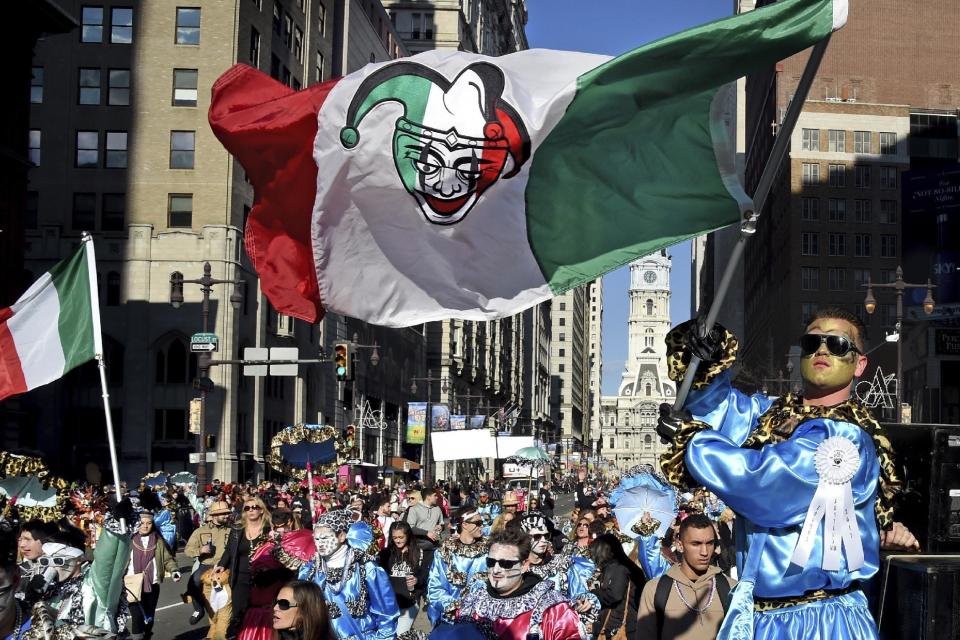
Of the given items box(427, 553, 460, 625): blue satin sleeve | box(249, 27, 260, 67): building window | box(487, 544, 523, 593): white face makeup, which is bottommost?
box(427, 553, 460, 625): blue satin sleeve

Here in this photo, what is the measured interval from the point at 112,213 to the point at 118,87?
5.03 metres

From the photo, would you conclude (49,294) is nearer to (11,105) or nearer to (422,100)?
(422,100)

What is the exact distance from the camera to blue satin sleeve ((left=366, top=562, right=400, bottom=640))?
971cm

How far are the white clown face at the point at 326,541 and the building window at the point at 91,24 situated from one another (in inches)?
1845

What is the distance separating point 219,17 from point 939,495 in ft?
164

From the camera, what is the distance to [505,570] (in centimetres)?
737

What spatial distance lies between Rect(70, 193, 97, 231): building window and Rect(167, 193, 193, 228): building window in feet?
9.73

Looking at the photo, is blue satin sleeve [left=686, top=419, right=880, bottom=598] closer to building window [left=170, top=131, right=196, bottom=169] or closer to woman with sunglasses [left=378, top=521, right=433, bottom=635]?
woman with sunglasses [left=378, top=521, right=433, bottom=635]

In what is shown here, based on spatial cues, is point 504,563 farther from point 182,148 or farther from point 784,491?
point 182,148

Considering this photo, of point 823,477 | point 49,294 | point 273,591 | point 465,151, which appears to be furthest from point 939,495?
point 49,294

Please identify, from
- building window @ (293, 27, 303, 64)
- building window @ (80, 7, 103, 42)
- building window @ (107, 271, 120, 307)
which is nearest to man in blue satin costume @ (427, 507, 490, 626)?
building window @ (107, 271, 120, 307)

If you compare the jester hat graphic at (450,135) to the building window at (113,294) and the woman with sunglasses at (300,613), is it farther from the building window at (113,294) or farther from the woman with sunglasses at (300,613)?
the building window at (113,294)

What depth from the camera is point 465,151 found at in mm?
7219

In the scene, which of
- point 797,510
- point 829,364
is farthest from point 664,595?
point 797,510
